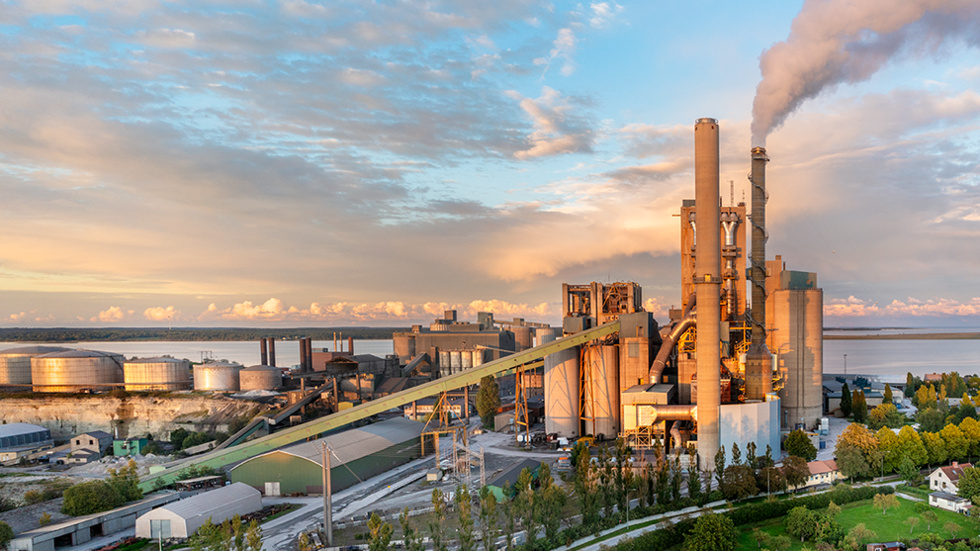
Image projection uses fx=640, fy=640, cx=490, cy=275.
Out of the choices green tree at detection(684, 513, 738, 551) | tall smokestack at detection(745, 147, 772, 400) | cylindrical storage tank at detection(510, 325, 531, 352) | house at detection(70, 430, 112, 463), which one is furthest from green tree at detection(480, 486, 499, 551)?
cylindrical storage tank at detection(510, 325, 531, 352)

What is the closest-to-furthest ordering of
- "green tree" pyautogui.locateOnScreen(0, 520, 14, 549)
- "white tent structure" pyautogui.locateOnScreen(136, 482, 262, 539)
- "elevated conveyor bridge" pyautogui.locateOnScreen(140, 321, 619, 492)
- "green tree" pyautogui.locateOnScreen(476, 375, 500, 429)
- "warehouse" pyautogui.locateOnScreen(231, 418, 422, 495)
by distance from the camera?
"green tree" pyautogui.locateOnScreen(0, 520, 14, 549) < "white tent structure" pyautogui.locateOnScreen(136, 482, 262, 539) < "elevated conveyor bridge" pyautogui.locateOnScreen(140, 321, 619, 492) < "warehouse" pyautogui.locateOnScreen(231, 418, 422, 495) < "green tree" pyautogui.locateOnScreen(476, 375, 500, 429)

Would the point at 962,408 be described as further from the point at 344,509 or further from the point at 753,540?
the point at 344,509

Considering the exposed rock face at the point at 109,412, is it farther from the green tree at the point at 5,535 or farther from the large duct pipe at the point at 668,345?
the large duct pipe at the point at 668,345

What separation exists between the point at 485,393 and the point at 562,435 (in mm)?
12970

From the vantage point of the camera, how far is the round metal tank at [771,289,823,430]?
193 ft

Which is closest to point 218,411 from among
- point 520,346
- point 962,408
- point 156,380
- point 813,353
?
point 156,380

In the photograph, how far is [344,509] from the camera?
3947cm

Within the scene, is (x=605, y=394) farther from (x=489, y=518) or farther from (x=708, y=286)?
(x=489, y=518)

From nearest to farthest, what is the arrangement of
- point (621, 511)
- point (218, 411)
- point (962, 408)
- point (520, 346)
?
1. point (621, 511)
2. point (962, 408)
3. point (218, 411)
4. point (520, 346)

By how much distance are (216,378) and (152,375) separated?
27.2 feet

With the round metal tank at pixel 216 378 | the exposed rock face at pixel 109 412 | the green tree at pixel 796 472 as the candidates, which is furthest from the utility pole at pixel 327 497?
the round metal tank at pixel 216 378

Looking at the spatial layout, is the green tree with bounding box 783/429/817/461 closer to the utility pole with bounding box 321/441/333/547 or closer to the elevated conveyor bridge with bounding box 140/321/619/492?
the elevated conveyor bridge with bounding box 140/321/619/492

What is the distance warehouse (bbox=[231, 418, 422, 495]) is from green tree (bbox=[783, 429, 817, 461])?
29.6 m

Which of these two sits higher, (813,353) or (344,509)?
(813,353)
